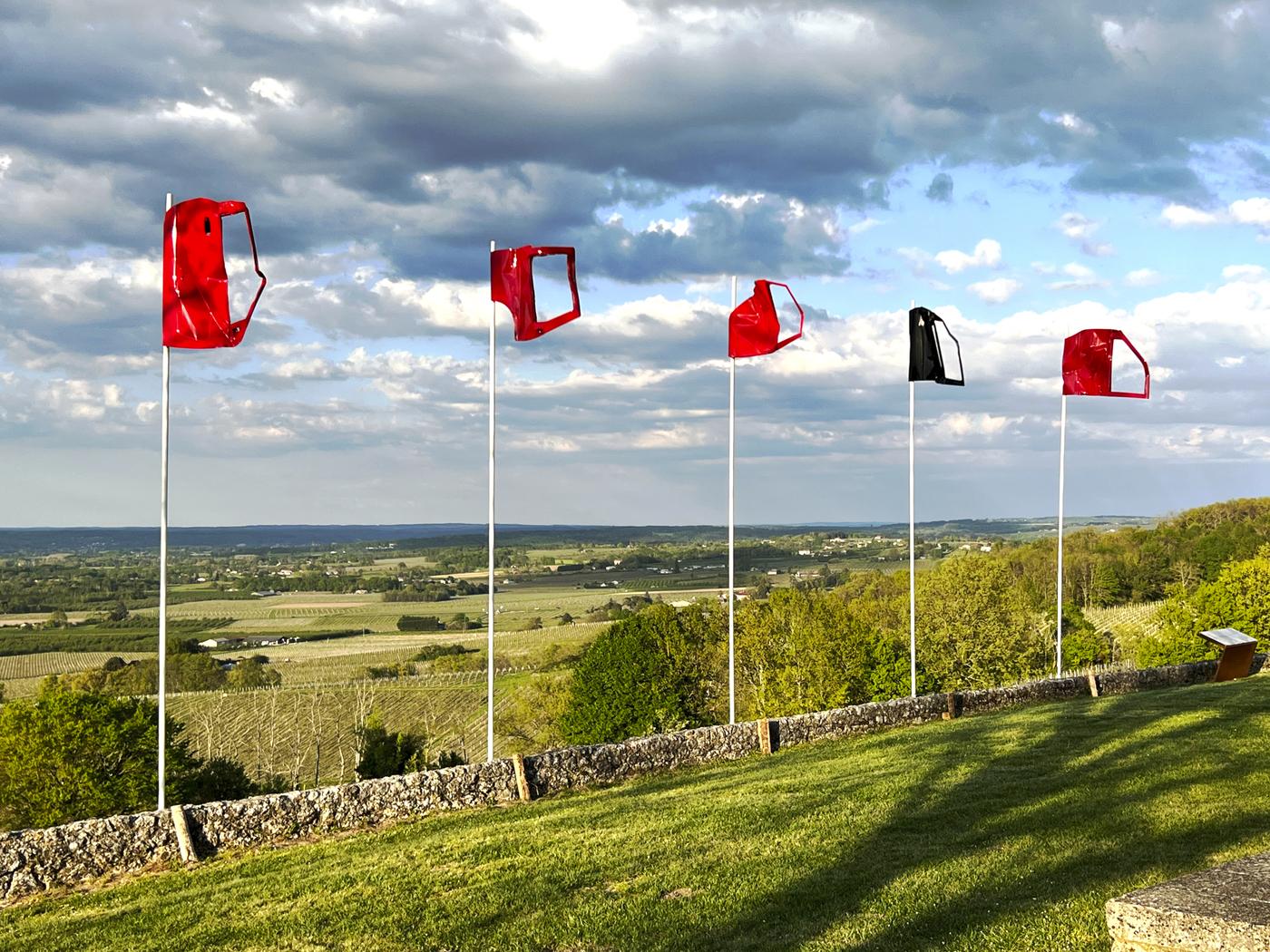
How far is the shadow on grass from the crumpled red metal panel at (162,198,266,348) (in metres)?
10.0

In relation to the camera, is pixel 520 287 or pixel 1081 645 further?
pixel 1081 645

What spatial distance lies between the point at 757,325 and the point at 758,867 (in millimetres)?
12395

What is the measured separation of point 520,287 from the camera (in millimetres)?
16281

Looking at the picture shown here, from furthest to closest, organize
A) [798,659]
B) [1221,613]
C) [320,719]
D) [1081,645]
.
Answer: [320,719] < [1081,645] < [798,659] < [1221,613]

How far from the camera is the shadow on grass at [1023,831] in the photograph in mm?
7902

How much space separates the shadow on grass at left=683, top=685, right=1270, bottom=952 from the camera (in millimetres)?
7902

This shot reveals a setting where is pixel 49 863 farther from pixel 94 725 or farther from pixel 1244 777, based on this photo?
pixel 94 725

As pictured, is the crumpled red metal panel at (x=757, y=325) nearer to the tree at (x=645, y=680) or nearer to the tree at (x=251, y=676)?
the tree at (x=645, y=680)

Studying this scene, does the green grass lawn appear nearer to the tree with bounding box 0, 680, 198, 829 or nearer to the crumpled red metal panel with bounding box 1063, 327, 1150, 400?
the crumpled red metal panel with bounding box 1063, 327, 1150, 400

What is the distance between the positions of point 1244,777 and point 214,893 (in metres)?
11.7

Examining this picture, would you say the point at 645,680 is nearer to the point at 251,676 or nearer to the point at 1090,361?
the point at 1090,361

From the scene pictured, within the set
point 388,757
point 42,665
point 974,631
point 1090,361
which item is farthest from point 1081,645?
point 42,665

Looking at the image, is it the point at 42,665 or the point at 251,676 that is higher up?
the point at 42,665

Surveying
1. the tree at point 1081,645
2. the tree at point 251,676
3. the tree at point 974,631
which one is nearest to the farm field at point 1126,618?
the tree at point 1081,645
